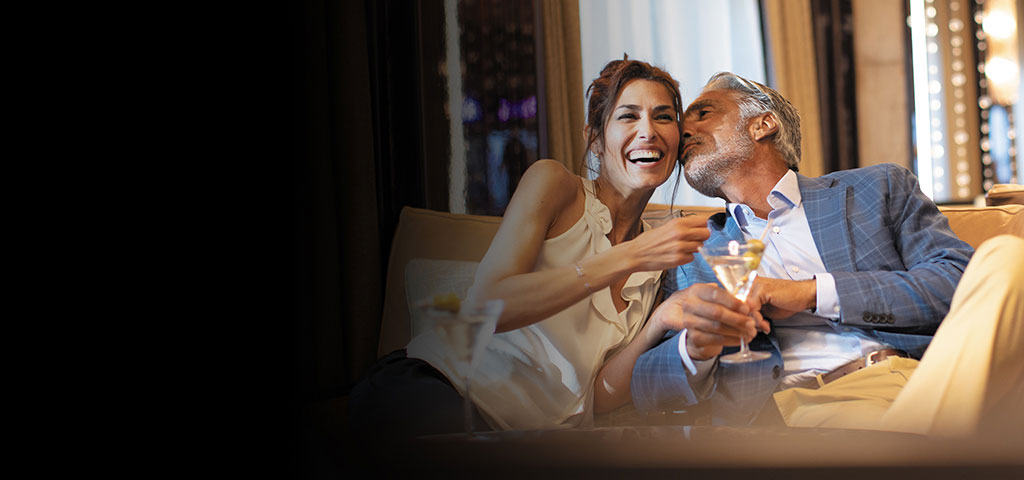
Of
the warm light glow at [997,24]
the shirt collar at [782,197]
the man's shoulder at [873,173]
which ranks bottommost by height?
the shirt collar at [782,197]

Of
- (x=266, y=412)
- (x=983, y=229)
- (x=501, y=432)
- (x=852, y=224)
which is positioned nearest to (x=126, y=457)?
(x=266, y=412)

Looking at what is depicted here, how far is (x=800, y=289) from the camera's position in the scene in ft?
2.72

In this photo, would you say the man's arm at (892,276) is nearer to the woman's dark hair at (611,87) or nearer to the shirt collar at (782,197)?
the shirt collar at (782,197)

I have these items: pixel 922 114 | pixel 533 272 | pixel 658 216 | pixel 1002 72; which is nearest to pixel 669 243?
pixel 658 216

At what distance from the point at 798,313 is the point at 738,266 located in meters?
0.13

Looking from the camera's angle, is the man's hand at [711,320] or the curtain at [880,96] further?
the curtain at [880,96]

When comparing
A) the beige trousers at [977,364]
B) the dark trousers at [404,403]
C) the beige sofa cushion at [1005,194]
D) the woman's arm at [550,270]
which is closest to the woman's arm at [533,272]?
the woman's arm at [550,270]

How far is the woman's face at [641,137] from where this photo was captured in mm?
846

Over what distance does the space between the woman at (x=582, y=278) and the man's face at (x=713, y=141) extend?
0.06 feet

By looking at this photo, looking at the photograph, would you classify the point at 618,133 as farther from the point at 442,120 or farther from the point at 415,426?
the point at 415,426

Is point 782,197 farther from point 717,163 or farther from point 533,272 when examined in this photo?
point 533,272

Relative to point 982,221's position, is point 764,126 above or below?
above

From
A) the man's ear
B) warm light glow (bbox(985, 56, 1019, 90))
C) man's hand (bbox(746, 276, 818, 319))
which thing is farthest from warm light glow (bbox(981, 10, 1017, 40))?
man's hand (bbox(746, 276, 818, 319))

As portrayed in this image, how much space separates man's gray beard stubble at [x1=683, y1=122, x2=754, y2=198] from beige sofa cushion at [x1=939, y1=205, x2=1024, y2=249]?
0.84 feet
